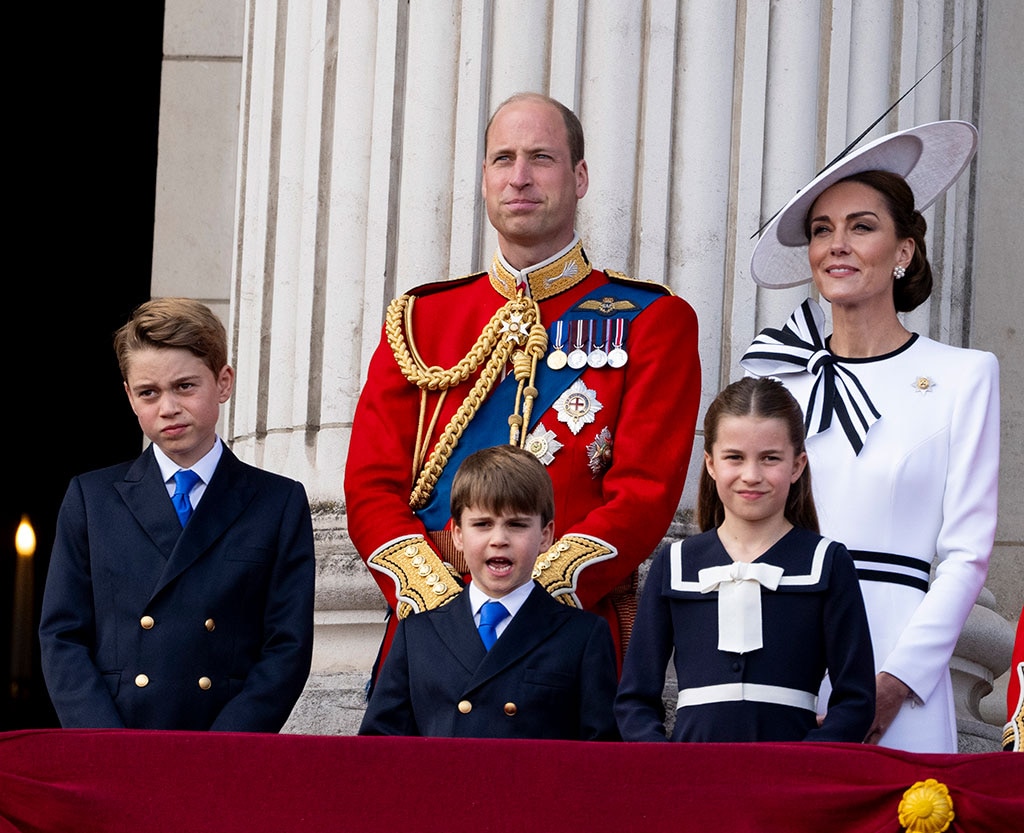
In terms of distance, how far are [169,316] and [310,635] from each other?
66 centimetres

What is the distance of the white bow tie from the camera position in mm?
3402

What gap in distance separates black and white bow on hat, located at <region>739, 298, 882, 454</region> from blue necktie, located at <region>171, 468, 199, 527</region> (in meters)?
1.17

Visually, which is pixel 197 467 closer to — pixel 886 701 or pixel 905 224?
pixel 886 701

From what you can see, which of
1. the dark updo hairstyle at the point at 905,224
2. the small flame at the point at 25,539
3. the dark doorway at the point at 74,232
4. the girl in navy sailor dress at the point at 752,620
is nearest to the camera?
the girl in navy sailor dress at the point at 752,620

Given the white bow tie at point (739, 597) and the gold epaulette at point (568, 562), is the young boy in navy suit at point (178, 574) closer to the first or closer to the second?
the gold epaulette at point (568, 562)

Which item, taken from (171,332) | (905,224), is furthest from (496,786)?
(905,224)

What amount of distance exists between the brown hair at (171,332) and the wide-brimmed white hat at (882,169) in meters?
1.20

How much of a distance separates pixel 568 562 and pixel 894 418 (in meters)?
0.70

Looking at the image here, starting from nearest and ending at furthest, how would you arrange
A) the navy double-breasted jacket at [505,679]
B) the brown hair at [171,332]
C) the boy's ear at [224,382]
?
the navy double-breasted jacket at [505,679]
the brown hair at [171,332]
the boy's ear at [224,382]

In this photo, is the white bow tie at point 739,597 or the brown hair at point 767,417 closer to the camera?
the white bow tie at point 739,597

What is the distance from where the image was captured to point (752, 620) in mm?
3414

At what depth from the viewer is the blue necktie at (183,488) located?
3.81m

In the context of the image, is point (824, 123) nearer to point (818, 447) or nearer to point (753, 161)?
point (753, 161)

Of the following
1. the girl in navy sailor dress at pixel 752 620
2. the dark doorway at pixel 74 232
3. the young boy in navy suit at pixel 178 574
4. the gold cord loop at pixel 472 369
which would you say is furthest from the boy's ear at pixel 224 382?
the dark doorway at pixel 74 232
